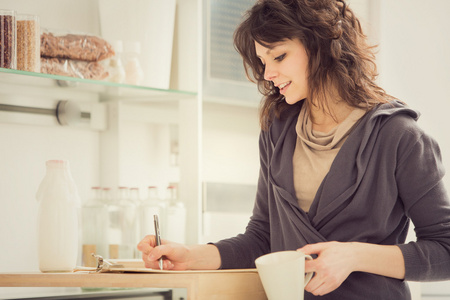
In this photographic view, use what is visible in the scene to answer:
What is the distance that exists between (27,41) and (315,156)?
74 cm

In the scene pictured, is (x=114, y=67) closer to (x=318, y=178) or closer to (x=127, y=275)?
(x=318, y=178)

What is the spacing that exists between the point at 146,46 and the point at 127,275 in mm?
950

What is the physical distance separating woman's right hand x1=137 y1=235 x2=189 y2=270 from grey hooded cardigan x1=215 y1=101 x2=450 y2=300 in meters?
→ 0.19

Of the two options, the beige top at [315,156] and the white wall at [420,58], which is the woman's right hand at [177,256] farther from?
the white wall at [420,58]

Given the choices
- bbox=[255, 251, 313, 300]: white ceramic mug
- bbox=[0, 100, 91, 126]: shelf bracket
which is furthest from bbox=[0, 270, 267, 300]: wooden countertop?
bbox=[0, 100, 91, 126]: shelf bracket

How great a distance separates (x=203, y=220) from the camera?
181 centimetres

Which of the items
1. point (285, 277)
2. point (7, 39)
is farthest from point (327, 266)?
point (7, 39)

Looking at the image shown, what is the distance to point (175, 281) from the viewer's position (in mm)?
906

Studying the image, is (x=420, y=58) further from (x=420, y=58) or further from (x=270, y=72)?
(x=270, y=72)

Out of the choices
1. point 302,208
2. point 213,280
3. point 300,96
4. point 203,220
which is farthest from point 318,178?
point 203,220

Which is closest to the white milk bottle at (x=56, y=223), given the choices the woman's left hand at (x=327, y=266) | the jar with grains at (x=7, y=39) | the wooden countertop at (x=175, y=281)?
the wooden countertop at (x=175, y=281)

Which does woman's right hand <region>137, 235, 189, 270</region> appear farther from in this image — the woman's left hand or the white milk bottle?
the woman's left hand

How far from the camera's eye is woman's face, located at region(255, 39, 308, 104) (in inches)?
47.9

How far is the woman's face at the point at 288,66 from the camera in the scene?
1218 mm
